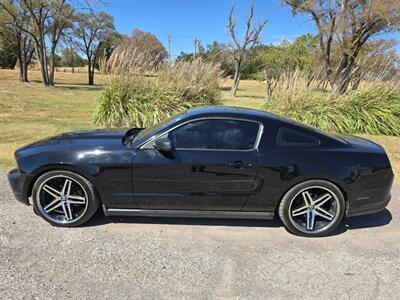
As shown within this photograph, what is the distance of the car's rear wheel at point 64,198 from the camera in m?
3.67

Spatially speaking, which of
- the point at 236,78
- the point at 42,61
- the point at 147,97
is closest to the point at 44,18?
the point at 42,61

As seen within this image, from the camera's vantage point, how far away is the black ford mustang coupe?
11.9 feet

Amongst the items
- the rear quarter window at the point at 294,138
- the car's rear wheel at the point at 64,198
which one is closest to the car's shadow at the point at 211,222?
the car's rear wheel at the point at 64,198

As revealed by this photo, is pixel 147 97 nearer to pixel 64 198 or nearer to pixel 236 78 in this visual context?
pixel 64 198

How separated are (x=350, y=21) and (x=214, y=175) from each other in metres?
21.5

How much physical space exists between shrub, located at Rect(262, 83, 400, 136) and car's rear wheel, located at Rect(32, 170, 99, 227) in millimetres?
8101

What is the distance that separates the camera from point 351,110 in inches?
422

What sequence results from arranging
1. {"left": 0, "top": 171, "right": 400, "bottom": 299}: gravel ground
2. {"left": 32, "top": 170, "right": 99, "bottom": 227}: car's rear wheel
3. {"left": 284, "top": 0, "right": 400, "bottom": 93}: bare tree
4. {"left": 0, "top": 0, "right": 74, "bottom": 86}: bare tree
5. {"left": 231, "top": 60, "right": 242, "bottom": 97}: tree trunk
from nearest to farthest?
{"left": 0, "top": 171, "right": 400, "bottom": 299}: gravel ground < {"left": 32, "top": 170, "right": 99, "bottom": 227}: car's rear wheel < {"left": 284, "top": 0, "right": 400, "bottom": 93}: bare tree < {"left": 0, "top": 0, "right": 74, "bottom": 86}: bare tree < {"left": 231, "top": 60, "right": 242, "bottom": 97}: tree trunk

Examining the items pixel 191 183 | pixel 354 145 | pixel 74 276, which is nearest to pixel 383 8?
pixel 354 145

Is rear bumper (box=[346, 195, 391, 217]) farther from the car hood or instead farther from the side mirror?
the car hood

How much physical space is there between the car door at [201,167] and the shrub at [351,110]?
7.32 meters

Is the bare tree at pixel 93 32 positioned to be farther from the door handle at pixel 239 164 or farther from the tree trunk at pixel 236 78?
the door handle at pixel 239 164

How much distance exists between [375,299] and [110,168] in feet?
9.00

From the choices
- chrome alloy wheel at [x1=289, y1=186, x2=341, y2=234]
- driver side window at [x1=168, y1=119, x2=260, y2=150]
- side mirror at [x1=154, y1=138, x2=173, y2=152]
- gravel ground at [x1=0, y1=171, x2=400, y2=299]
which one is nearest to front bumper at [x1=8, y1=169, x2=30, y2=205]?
gravel ground at [x1=0, y1=171, x2=400, y2=299]
